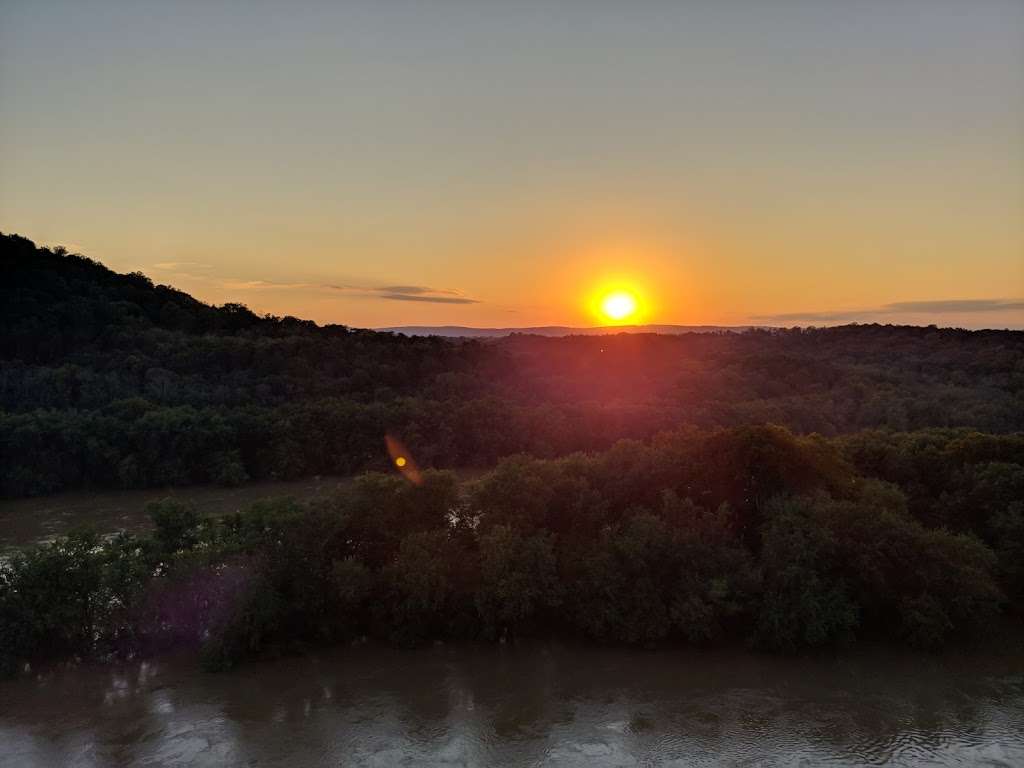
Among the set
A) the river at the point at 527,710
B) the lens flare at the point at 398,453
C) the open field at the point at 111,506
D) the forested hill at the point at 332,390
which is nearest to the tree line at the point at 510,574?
the river at the point at 527,710

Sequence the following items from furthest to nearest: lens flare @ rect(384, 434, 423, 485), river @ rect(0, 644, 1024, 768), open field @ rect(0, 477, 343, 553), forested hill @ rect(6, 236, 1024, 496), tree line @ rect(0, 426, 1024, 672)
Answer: lens flare @ rect(384, 434, 423, 485) < forested hill @ rect(6, 236, 1024, 496) < open field @ rect(0, 477, 343, 553) < tree line @ rect(0, 426, 1024, 672) < river @ rect(0, 644, 1024, 768)

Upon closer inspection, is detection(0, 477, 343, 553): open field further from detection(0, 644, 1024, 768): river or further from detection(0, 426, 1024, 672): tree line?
detection(0, 644, 1024, 768): river

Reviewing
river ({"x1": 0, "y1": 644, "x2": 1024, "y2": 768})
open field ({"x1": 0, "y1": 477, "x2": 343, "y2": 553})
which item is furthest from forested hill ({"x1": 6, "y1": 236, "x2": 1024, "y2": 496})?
river ({"x1": 0, "y1": 644, "x2": 1024, "y2": 768})

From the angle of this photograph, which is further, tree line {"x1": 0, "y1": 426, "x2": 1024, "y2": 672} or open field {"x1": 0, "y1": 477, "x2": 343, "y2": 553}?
open field {"x1": 0, "y1": 477, "x2": 343, "y2": 553}

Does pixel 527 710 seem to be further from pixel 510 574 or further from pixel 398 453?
pixel 398 453

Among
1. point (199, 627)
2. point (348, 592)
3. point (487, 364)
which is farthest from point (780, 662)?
point (487, 364)

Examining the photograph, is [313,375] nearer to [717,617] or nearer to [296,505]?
[296,505]
